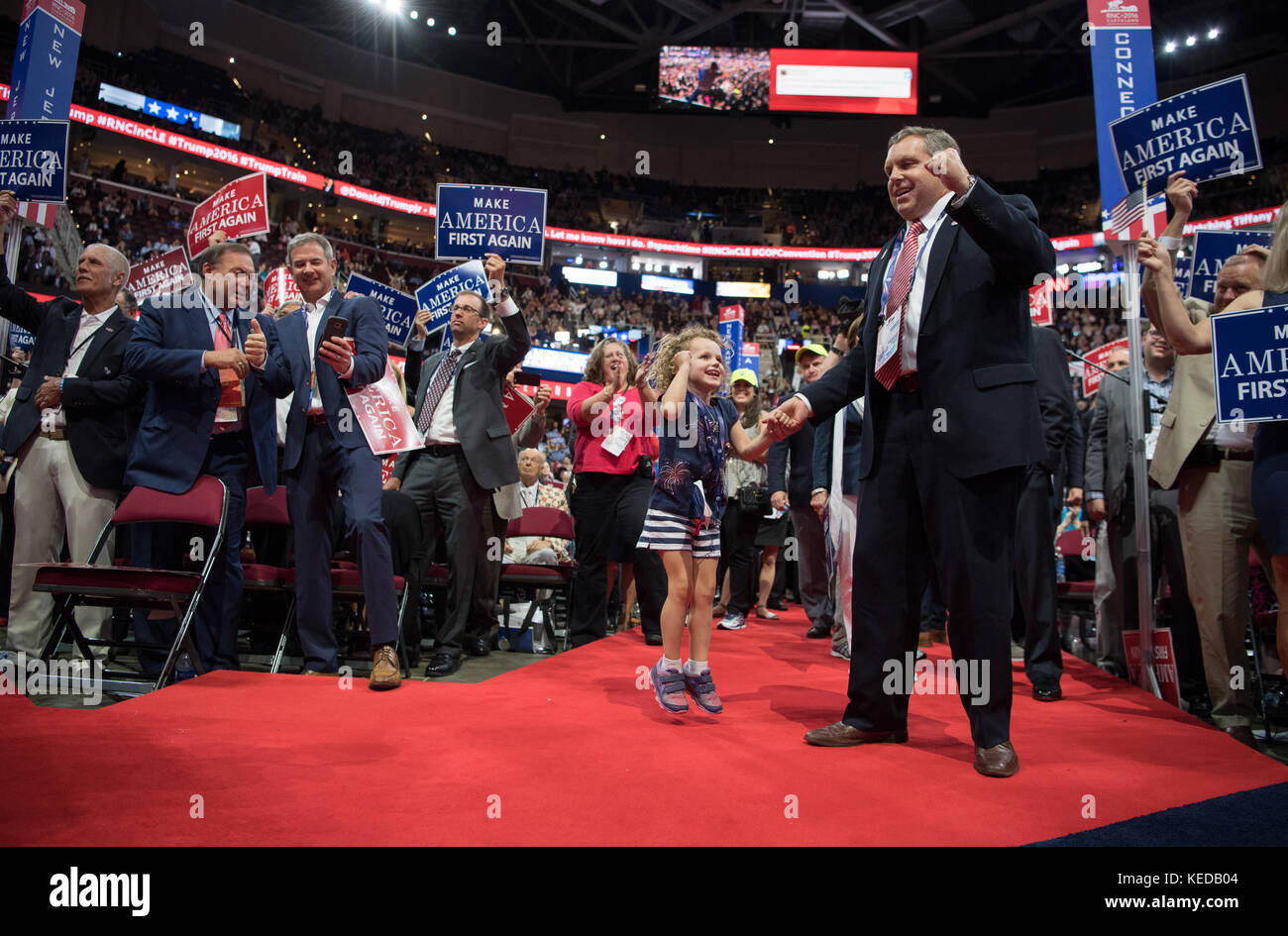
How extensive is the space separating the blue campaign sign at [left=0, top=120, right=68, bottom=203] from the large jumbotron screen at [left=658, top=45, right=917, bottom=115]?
24.6 m

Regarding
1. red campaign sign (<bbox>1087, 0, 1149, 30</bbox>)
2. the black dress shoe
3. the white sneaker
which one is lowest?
the white sneaker

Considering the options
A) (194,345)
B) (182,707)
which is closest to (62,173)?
(194,345)

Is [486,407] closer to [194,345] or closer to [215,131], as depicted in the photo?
[194,345]

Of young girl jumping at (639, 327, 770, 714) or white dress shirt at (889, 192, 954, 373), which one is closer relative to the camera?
white dress shirt at (889, 192, 954, 373)

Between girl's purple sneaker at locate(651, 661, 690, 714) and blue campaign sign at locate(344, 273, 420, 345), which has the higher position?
blue campaign sign at locate(344, 273, 420, 345)

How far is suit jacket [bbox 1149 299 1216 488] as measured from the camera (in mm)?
3543

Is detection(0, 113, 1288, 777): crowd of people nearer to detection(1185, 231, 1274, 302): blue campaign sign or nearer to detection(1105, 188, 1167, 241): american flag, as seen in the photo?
detection(1105, 188, 1167, 241): american flag

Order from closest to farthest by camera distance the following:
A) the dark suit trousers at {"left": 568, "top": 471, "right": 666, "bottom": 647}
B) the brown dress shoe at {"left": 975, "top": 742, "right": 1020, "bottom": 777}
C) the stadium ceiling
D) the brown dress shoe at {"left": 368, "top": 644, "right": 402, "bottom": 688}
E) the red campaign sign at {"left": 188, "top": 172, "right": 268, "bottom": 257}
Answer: the brown dress shoe at {"left": 975, "top": 742, "right": 1020, "bottom": 777}, the brown dress shoe at {"left": 368, "top": 644, "right": 402, "bottom": 688}, the dark suit trousers at {"left": 568, "top": 471, "right": 666, "bottom": 647}, the red campaign sign at {"left": 188, "top": 172, "right": 268, "bottom": 257}, the stadium ceiling

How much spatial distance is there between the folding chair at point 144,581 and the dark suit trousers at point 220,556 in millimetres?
131

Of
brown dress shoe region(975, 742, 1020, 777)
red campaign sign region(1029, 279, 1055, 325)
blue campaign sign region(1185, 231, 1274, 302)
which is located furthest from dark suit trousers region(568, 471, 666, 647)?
blue campaign sign region(1185, 231, 1274, 302)

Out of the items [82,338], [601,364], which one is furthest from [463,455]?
[82,338]

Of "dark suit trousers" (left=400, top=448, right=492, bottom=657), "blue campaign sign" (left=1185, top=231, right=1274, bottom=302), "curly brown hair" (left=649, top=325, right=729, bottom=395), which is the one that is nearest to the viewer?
"curly brown hair" (left=649, top=325, right=729, bottom=395)

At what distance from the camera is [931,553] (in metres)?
2.85

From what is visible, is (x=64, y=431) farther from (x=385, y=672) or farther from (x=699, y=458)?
(x=699, y=458)
